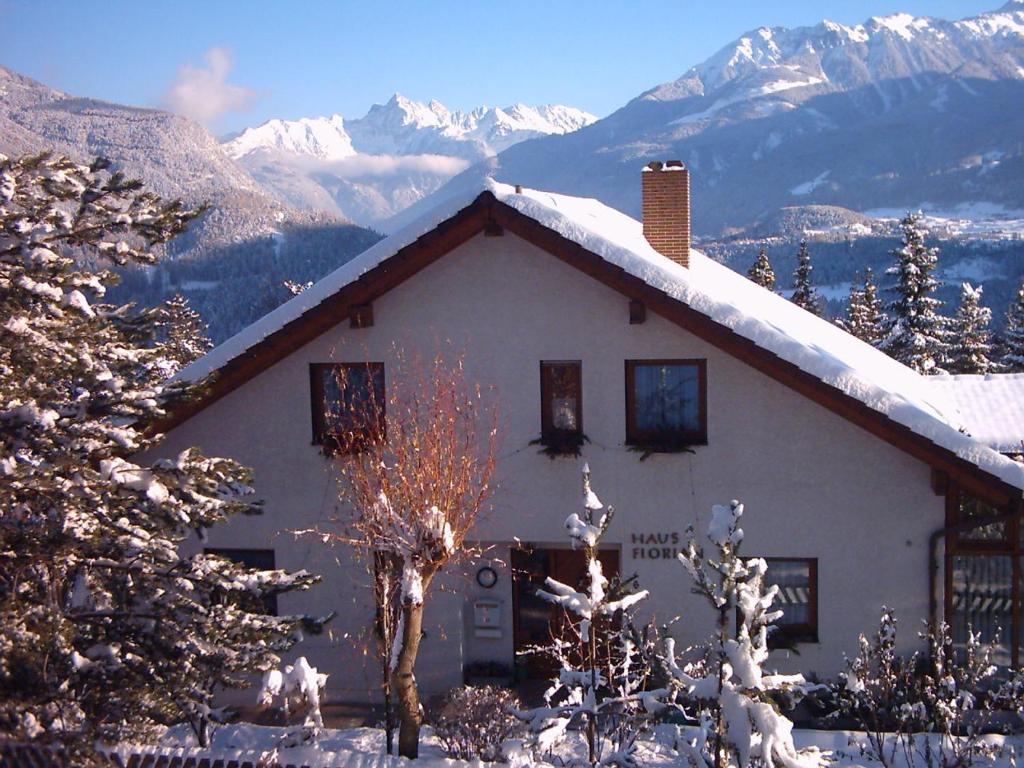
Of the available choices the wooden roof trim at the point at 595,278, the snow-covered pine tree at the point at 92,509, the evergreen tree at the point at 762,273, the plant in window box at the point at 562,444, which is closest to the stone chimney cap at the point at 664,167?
the wooden roof trim at the point at 595,278

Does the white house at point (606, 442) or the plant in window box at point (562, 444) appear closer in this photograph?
the white house at point (606, 442)

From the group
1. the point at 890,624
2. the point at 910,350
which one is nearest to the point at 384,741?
the point at 890,624

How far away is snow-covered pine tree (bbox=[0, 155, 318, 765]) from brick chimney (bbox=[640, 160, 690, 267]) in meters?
9.20

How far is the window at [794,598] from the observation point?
41.7 ft

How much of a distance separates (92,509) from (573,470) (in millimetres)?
6159

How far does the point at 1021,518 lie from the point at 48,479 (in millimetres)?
10759

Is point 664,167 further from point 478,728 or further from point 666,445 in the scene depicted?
point 478,728

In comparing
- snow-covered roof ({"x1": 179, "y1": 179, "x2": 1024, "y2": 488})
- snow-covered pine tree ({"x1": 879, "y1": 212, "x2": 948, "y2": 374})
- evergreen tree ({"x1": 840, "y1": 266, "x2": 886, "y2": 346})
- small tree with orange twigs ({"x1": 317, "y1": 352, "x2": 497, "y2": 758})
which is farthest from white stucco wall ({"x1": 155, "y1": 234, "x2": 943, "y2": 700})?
evergreen tree ({"x1": 840, "y1": 266, "x2": 886, "y2": 346})

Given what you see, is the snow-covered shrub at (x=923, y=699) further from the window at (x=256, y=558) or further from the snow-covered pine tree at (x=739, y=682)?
the window at (x=256, y=558)

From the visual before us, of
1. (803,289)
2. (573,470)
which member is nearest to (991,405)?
(573,470)

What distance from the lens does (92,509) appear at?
30.4 feet

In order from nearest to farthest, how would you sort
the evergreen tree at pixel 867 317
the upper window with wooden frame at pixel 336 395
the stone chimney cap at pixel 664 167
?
1. the upper window with wooden frame at pixel 336 395
2. the stone chimney cap at pixel 664 167
3. the evergreen tree at pixel 867 317

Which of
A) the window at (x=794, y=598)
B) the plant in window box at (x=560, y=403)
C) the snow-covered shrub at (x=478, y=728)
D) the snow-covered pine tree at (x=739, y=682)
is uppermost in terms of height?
the plant in window box at (x=560, y=403)

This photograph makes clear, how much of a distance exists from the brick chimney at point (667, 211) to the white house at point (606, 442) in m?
3.69
